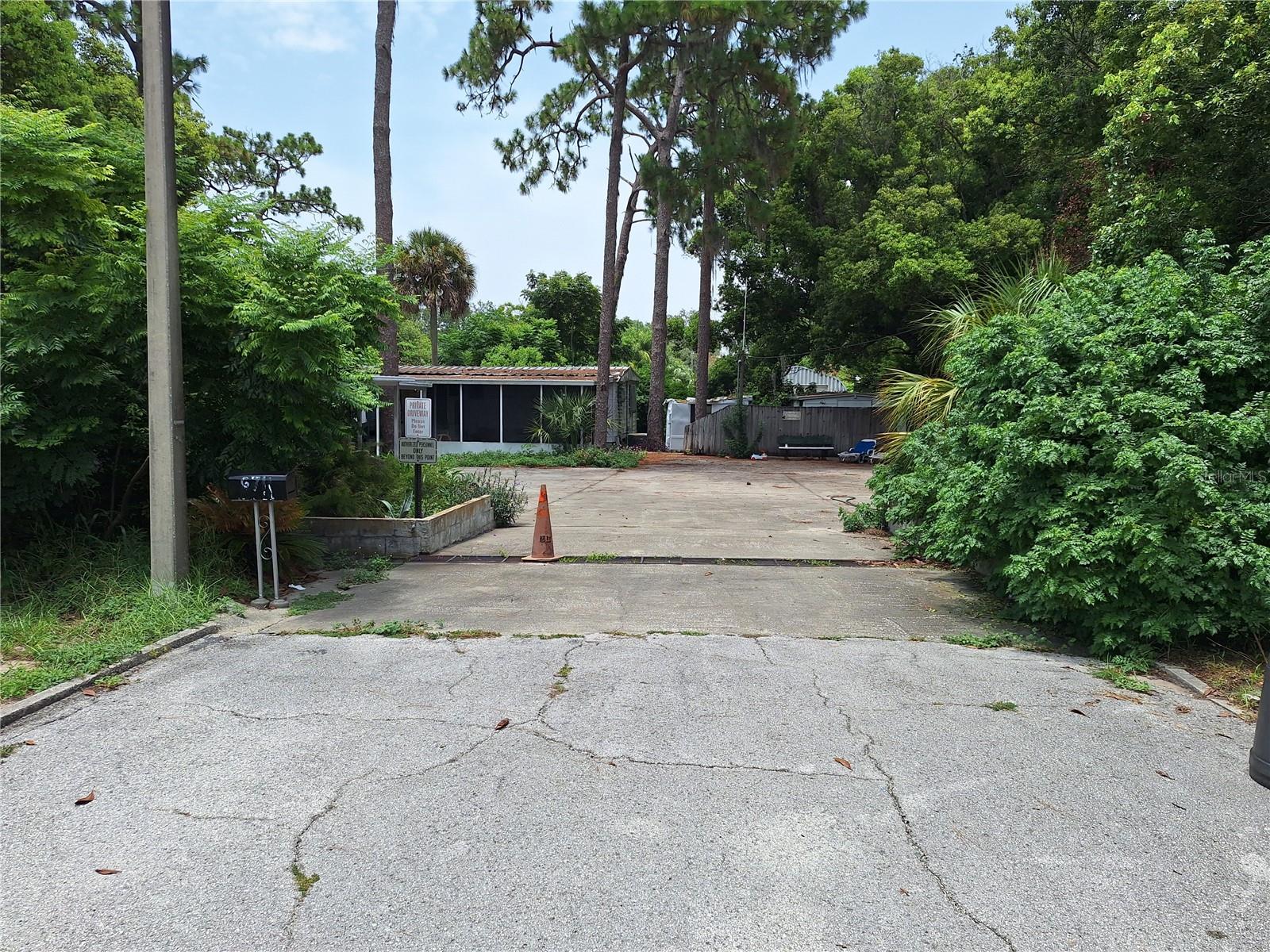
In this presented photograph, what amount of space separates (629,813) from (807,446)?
28.2 metres

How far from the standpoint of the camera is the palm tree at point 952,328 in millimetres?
8570

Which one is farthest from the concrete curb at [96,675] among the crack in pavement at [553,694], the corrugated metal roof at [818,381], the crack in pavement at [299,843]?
the corrugated metal roof at [818,381]

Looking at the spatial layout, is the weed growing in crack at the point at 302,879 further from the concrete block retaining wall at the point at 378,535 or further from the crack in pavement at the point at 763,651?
the concrete block retaining wall at the point at 378,535

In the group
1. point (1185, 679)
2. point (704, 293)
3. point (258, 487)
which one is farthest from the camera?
point (704, 293)

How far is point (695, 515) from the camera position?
13.0 meters

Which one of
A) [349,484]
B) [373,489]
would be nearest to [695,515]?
[373,489]

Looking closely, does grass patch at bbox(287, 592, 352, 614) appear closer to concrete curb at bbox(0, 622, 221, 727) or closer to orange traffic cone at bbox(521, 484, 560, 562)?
concrete curb at bbox(0, 622, 221, 727)

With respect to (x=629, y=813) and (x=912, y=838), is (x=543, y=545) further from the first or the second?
(x=912, y=838)

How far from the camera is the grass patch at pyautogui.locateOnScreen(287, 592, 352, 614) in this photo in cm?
652

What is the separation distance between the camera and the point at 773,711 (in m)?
4.36

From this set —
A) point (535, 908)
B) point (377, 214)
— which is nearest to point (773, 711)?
point (535, 908)

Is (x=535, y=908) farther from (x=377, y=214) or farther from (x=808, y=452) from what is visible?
Answer: (x=808, y=452)

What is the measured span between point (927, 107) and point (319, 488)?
2616 cm

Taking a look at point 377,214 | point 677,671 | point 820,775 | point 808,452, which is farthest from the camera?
point 808,452
